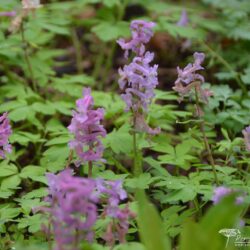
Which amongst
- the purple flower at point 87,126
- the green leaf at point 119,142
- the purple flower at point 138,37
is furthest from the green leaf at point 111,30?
the purple flower at point 87,126

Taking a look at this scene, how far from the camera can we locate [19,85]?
3.27 metres

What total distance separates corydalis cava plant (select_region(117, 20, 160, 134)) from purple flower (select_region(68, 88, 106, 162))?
0.32 meters

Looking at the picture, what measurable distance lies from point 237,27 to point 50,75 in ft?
4.94

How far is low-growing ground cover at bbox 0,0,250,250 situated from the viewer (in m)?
1.52

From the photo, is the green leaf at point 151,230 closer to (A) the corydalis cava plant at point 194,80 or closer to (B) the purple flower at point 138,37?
(A) the corydalis cava plant at point 194,80

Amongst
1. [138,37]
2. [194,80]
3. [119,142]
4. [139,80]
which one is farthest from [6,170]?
[194,80]

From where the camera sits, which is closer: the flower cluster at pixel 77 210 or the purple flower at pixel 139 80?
the flower cluster at pixel 77 210

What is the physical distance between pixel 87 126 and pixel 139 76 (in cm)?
39

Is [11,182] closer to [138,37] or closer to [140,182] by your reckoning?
[140,182]

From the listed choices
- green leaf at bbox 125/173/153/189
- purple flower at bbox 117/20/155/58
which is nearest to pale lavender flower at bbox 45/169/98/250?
green leaf at bbox 125/173/153/189

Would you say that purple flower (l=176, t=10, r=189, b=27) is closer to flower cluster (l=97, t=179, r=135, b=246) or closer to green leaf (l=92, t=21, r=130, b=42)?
green leaf (l=92, t=21, r=130, b=42)

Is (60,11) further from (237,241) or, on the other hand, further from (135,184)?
(237,241)

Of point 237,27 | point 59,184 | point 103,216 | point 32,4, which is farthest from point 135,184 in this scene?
point 237,27

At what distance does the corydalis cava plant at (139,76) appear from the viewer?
6.93 ft
